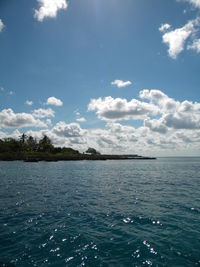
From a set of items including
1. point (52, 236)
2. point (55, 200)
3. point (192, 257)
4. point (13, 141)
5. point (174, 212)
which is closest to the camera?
point (192, 257)

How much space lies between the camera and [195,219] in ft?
67.1

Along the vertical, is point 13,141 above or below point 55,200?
above

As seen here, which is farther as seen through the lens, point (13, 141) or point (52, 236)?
point (13, 141)

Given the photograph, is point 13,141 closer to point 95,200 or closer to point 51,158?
point 51,158

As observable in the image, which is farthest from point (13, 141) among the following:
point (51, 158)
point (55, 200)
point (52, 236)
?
point (52, 236)

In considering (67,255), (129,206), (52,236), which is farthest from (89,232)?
(129,206)

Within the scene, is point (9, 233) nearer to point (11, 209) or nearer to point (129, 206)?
point (11, 209)

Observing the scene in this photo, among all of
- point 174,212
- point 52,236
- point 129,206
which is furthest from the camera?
point 129,206

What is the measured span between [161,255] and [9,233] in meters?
11.1

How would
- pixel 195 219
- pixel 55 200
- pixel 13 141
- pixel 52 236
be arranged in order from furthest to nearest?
pixel 13 141
pixel 55 200
pixel 195 219
pixel 52 236

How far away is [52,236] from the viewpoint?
16.4m

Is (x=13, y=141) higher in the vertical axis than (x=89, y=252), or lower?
higher

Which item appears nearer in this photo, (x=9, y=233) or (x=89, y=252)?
(x=89, y=252)

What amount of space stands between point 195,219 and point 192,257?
8100mm
